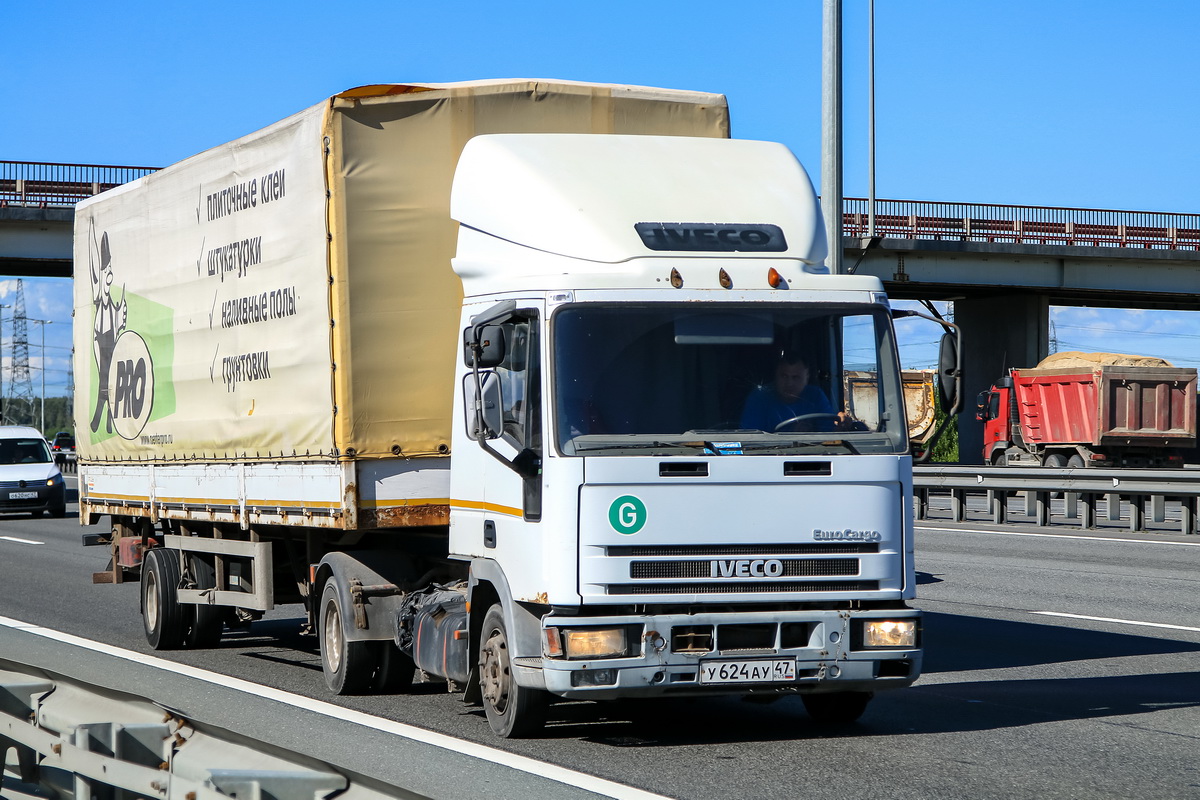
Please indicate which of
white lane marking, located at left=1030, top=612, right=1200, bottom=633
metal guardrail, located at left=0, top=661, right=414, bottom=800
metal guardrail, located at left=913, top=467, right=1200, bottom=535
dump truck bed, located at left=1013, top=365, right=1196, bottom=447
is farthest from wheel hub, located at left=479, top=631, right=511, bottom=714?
dump truck bed, located at left=1013, top=365, right=1196, bottom=447

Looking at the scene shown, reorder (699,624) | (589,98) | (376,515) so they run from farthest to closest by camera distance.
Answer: (589,98) < (376,515) < (699,624)

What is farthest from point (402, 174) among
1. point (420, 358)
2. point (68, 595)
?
point (68, 595)

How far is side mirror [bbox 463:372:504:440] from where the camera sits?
7.63 metres

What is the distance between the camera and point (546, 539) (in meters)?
7.26

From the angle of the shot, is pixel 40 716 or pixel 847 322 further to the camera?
pixel 847 322

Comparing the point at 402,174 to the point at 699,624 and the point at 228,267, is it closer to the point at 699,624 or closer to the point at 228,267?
the point at 228,267

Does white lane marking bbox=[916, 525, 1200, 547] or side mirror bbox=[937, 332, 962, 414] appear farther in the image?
white lane marking bbox=[916, 525, 1200, 547]

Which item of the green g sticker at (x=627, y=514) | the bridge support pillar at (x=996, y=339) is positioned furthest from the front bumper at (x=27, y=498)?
the bridge support pillar at (x=996, y=339)

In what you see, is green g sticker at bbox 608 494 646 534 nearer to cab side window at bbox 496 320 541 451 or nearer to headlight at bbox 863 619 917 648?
cab side window at bbox 496 320 541 451

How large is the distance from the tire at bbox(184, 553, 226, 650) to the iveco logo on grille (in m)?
5.74

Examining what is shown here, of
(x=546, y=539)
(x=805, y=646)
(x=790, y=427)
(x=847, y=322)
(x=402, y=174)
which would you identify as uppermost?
(x=402, y=174)

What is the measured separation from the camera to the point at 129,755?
4.80m

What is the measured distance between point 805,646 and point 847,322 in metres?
1.65

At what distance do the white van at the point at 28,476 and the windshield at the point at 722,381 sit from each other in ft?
94.4
